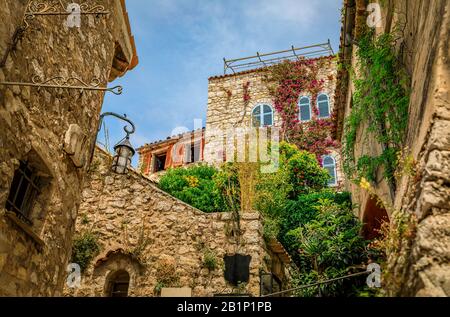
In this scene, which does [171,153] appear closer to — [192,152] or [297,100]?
[192,152]

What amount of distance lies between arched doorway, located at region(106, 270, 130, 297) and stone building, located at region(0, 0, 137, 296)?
2702mm

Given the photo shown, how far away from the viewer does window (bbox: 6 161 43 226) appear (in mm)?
4223

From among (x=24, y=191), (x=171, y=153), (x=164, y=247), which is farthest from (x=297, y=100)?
(x=24, y=191)

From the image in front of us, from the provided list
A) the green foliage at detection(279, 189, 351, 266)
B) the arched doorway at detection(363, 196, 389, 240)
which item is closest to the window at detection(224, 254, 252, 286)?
the arched doorway at detection(363, 196, 389, 240)

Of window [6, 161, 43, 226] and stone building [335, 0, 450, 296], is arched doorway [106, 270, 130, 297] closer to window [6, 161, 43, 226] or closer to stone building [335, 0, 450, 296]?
window [6, 161, 43, 226]

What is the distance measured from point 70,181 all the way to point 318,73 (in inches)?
633

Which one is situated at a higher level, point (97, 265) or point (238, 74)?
point (238, 74)

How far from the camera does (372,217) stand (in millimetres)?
7578

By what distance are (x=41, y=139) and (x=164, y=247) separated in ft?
12.9

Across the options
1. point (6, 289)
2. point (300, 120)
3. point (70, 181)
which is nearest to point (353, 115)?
point (70, 181)

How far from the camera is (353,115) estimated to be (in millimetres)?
7160

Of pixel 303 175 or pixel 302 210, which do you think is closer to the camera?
pixel 302 210
